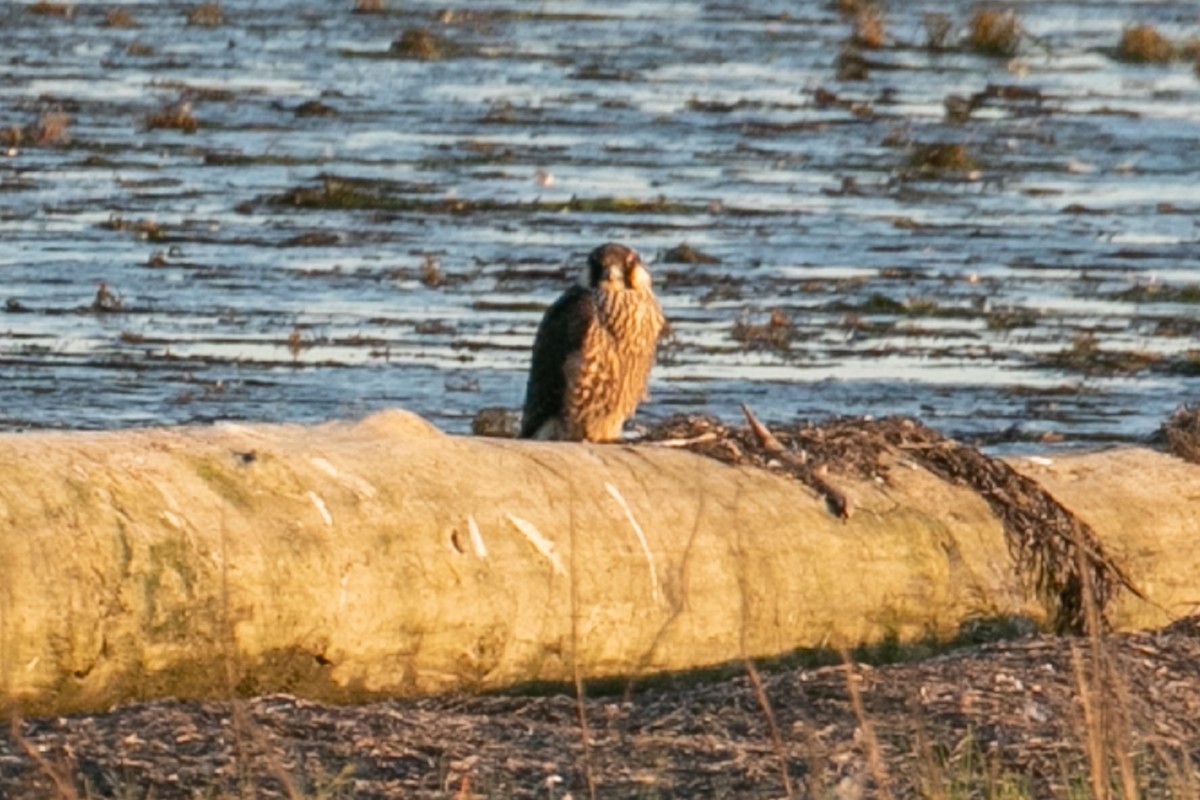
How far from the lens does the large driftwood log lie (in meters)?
6.72

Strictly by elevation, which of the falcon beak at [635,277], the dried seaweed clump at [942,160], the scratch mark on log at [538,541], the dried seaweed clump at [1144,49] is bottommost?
the dried seaweed clump at [942,160]

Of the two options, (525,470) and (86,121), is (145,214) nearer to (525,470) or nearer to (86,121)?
(86,121)

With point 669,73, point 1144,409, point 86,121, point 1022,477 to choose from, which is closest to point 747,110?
point 669,73

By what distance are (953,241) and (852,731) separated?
1130cm

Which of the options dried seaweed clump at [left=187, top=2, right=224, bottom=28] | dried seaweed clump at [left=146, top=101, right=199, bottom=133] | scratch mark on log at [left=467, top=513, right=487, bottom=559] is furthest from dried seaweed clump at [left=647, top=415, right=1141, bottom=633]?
dried seaweed clump at [left=187, top=2, right=224, bottom=28]

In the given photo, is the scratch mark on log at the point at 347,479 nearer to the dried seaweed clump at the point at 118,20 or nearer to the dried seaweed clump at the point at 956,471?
the dried seaweed clump at the point at 956,471

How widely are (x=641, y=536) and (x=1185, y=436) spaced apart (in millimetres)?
2215

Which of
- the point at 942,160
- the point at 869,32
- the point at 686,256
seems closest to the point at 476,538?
the point at 686,256

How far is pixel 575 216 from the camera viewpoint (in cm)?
1828

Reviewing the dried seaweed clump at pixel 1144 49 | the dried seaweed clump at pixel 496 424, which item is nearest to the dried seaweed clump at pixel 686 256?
the dried seaweed clump at pixel 496 424

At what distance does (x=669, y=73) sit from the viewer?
2688cm

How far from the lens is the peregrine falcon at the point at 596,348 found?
992 cm

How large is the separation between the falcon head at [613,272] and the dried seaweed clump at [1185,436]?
1784 millimetres

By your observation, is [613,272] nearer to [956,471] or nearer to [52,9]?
[956,471]
